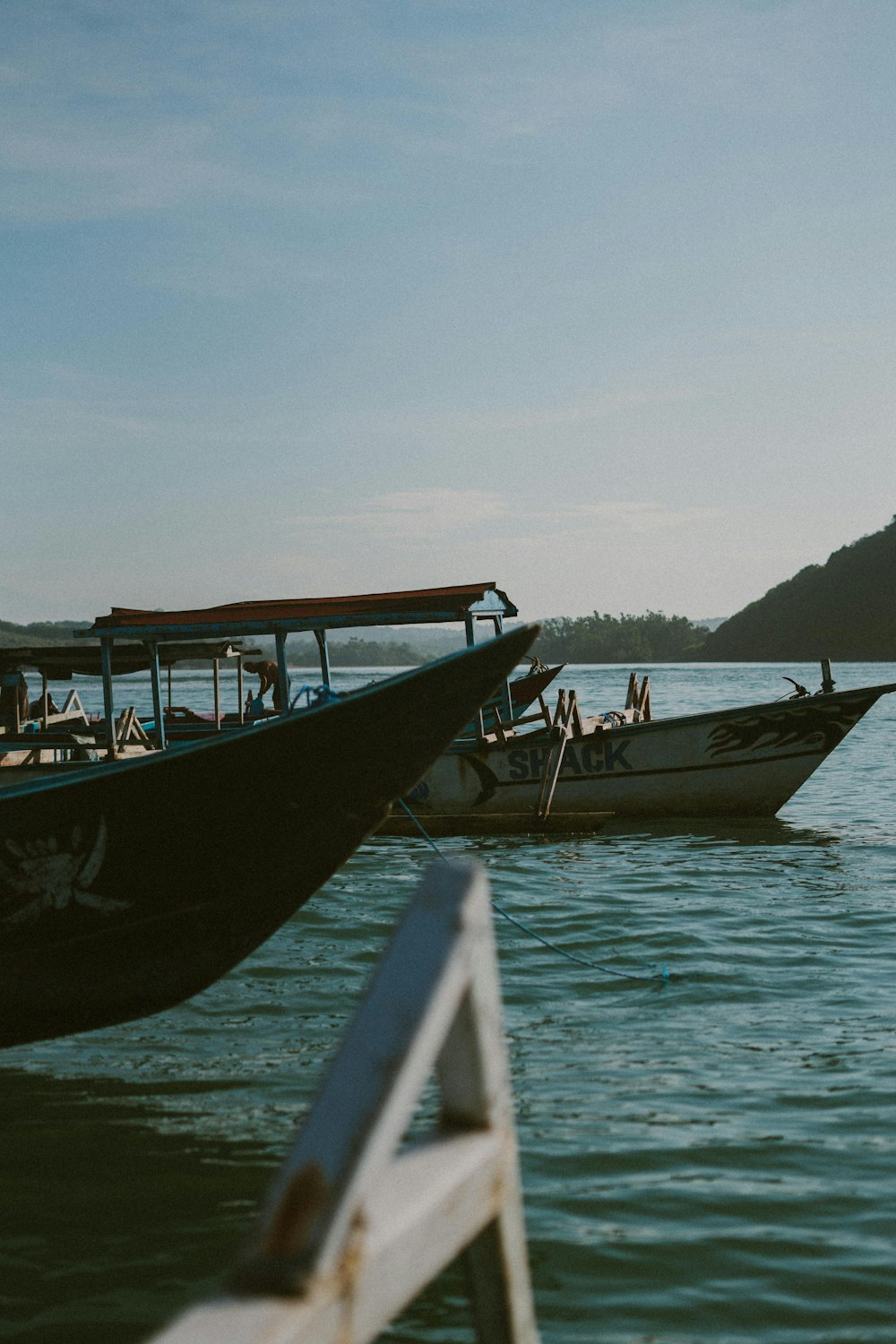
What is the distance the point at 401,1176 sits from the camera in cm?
198

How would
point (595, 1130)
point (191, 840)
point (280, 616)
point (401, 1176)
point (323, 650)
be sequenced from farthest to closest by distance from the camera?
point (323, 650)
point (280, 616)
point (191, 840)
point (595, 1130)
point (401, 1176)

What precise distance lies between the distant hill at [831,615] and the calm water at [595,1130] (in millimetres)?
99839

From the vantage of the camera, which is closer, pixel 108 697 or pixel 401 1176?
pixel 401 1176

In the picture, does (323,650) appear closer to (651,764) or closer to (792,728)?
(651,764)

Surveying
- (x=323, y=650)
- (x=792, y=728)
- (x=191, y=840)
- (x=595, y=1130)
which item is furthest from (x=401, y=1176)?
(x=792, y=728)

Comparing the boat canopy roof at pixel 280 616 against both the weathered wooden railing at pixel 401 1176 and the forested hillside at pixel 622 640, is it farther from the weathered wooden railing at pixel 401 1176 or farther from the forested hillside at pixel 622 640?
the forested hillside at pixel 622 640

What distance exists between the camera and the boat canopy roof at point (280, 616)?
480 inches

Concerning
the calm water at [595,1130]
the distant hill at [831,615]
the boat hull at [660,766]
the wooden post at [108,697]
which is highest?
the distant hill at [831,615]

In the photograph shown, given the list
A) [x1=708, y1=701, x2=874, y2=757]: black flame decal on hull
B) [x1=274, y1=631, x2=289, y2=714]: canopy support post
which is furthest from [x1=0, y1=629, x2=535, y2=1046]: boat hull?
[x1=708, y1=701, x2=874, y2=757]: black flame decal on hull

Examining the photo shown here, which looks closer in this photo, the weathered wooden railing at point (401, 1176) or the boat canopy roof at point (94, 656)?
the weathered wooden railing at point (401, 1176)

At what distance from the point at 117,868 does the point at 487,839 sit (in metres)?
9.37

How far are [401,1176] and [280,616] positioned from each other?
10.5 meters

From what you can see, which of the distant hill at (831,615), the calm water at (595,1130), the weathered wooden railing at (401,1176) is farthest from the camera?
the distant hill at (831,615)

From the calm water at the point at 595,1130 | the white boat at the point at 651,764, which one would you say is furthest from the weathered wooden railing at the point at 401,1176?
the white boat at the point at 651,764
